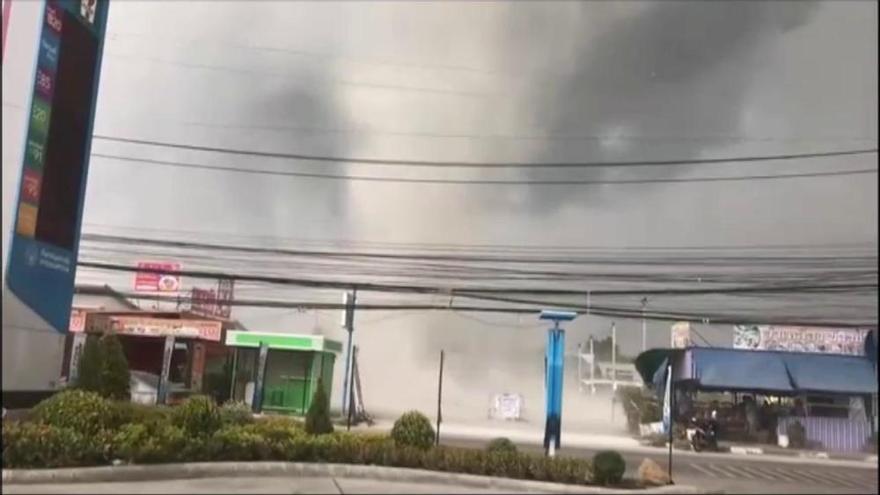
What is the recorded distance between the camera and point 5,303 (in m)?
12.0

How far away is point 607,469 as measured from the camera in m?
13.4

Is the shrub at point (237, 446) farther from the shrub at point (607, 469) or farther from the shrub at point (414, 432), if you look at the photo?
the shrub at point (607, 469)

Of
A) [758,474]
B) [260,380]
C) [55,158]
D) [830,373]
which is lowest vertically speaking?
[758,474]

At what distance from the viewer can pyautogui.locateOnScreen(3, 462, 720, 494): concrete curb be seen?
36.9ft

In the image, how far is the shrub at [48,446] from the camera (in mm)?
11281

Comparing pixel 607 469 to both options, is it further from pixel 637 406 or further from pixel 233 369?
pixel 233 369

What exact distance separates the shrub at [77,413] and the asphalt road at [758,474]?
28.6 feet

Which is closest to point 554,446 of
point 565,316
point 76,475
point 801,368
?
point 565,316

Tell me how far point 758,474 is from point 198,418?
1172 cm

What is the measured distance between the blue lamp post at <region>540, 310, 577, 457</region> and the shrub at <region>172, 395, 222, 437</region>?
27.2 feet

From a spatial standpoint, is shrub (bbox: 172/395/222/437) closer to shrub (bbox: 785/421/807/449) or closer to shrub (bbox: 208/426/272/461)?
shrub (bbox: 208/426/272/461)

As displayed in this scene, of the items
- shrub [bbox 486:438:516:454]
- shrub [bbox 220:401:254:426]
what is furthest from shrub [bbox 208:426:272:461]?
shrub [bbox 486:438:516:454]

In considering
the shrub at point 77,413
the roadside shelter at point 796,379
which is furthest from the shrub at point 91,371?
the roadside shelter at point 796,379

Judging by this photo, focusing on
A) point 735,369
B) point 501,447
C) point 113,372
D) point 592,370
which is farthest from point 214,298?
point 501,447
